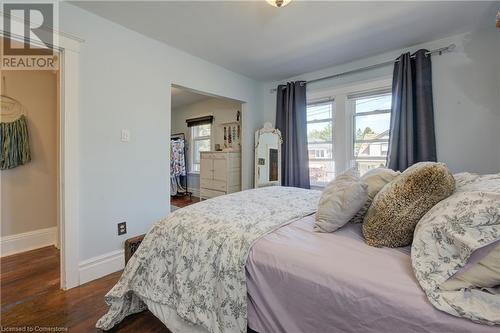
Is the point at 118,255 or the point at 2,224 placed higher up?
the point at 2,224

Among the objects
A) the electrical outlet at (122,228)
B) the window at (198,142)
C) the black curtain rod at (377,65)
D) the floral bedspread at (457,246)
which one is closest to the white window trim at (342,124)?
the black curtain rod at (377,65)

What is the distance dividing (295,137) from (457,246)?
2.84m

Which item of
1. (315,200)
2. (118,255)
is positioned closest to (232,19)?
(315,200)

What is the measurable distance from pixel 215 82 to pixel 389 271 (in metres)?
2.98

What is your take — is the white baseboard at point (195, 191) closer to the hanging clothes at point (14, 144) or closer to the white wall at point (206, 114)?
the white wall at point (206, 114)

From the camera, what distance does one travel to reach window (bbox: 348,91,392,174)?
289cm

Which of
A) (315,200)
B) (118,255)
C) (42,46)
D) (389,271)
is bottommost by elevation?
(118,255)

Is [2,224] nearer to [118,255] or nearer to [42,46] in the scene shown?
[118,255]

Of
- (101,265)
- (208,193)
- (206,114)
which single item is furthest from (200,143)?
(101,265)

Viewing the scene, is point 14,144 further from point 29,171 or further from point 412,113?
point 412,113

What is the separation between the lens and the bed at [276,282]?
753 mm

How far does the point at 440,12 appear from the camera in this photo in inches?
79.6

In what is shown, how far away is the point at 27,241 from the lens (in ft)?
8.65

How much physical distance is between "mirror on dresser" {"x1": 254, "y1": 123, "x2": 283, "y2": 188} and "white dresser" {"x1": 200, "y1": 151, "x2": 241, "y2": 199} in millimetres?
630
